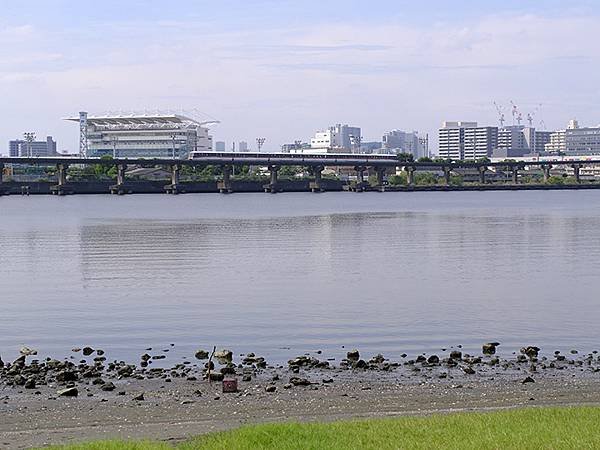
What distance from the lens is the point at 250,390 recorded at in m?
17.5

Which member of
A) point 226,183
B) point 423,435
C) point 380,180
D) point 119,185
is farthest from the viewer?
point 380,180

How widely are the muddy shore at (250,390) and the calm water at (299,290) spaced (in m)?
1.71

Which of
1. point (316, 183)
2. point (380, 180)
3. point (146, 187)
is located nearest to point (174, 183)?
point (146, 187)

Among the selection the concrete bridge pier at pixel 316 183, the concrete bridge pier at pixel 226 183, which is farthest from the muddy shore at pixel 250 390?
the concrete bridge pier at pixel 316 183

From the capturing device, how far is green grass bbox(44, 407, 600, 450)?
11.0 m

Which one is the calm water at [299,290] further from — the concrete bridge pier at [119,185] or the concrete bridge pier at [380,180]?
the concrete bridge pier at [380,180]

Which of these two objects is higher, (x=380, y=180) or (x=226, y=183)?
(x=380, y=180)

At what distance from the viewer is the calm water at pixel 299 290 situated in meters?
24.2

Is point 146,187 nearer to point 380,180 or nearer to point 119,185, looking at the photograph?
point 119,185

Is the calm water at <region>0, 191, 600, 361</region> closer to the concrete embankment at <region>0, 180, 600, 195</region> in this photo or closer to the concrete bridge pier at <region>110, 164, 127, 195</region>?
the concrete bridge pier at <region>110, 164, 127, 195</region>

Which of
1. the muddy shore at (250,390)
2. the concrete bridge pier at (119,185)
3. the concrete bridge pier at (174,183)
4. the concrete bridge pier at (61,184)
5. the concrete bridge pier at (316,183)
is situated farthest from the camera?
the concrete bridge pier at (316,183)

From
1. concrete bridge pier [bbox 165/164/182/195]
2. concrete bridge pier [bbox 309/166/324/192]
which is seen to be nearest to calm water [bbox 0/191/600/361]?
concrete bridge pier [bbox 165/164/182/195]

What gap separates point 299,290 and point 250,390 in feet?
54.3

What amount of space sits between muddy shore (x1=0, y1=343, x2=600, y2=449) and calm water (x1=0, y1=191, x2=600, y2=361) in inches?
67.3
